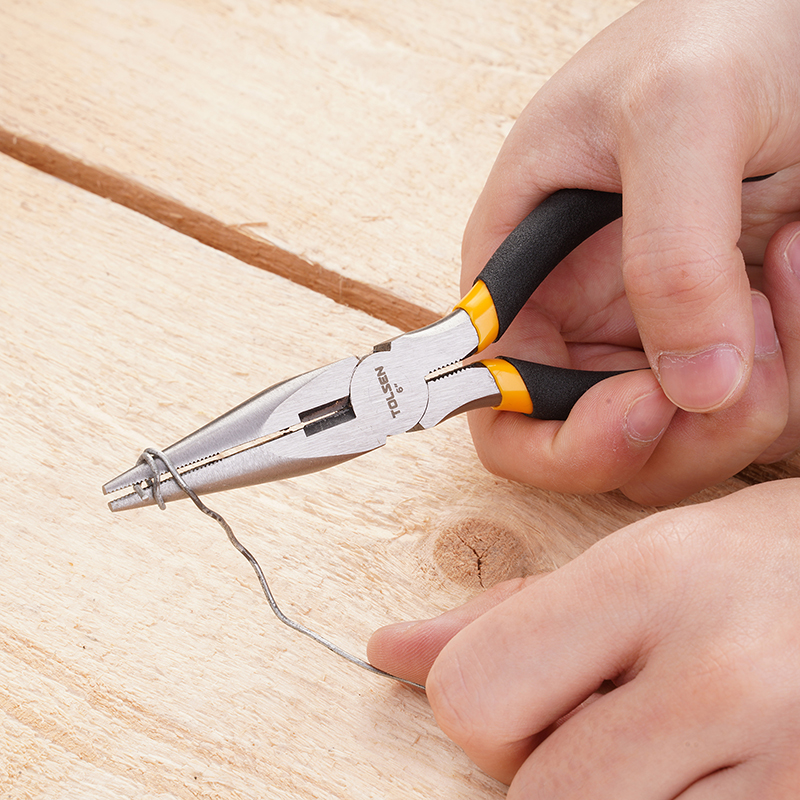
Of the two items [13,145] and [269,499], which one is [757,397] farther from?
[13,145]

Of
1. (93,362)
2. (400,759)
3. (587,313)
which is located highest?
(587,313)

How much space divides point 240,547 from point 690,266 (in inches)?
12.8

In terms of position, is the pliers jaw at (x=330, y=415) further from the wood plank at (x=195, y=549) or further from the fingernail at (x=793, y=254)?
the fingernail at (x=793, y=254)

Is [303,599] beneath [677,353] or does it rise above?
beneath

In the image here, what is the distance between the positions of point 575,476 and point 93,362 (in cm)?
38

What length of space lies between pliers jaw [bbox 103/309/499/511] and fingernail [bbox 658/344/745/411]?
0.12 metres

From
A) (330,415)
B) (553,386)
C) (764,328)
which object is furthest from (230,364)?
(764,328)

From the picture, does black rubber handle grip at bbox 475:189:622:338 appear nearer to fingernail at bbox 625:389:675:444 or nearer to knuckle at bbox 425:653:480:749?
fingernail at bbox 625:389:675:444

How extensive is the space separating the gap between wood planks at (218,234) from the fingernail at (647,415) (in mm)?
224

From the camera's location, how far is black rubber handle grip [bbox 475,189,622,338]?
0.57 meters

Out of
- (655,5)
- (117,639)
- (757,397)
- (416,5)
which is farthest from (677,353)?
(416,5)

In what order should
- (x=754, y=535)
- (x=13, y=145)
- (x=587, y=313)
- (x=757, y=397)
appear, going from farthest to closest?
(x=13, y=145) < (x=587, y=313) < (x=757, y=397) < (x=754, y=535)

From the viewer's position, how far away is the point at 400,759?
501 millimetres

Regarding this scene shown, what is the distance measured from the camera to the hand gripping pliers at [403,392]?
1.66 ft
